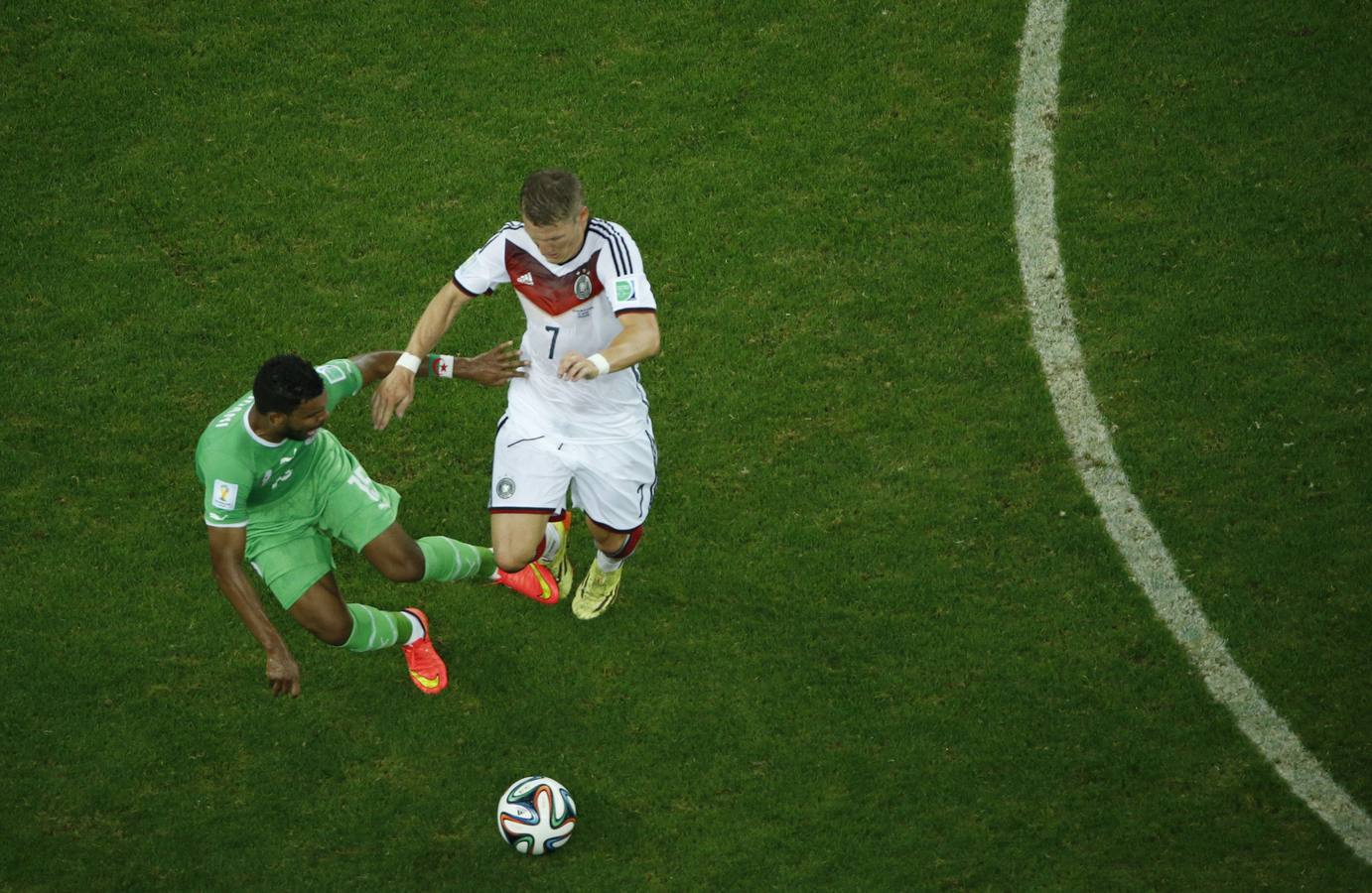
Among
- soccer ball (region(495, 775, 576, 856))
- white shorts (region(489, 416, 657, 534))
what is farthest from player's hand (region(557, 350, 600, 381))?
soccer ball (region(495, 775, 576, 856))

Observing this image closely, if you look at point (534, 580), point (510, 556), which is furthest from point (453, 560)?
point (534, 580)

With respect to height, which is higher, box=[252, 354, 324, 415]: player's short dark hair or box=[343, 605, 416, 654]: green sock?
box=[252, 354, 324, 415]: player's short dark hair

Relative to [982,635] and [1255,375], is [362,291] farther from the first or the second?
[1255,375]

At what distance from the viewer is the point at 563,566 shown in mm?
7727

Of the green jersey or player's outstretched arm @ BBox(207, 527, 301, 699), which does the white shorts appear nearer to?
the green jersey

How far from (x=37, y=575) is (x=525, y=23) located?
5.37 m

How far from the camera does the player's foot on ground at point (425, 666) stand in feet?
23.8

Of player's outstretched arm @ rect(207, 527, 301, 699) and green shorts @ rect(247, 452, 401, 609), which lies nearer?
player's outstretched arm @ rect(207, 527, 301, 699)

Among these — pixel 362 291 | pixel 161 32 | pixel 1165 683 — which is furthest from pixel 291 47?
pixel 1165 683

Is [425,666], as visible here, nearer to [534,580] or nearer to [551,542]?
[534,580]

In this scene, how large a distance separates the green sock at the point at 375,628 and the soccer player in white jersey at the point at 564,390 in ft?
2.40

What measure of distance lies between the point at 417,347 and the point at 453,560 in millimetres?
1201

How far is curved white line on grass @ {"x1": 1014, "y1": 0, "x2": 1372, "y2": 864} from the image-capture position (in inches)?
264

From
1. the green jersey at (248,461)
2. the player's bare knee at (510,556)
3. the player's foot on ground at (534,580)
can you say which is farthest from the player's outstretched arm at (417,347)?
the player's foot on ground at (534,580)
